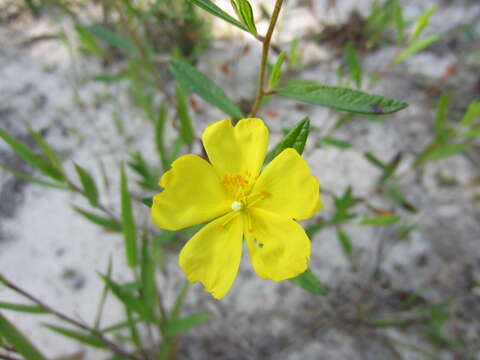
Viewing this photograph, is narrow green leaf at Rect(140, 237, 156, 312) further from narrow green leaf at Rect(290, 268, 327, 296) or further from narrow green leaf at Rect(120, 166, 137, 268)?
narrow green leaf at Rect(290, 268, 327, 296)

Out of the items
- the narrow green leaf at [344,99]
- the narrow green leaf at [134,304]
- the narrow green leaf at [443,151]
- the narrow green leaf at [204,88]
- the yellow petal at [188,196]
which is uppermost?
the narrow green leaf at [204,88]

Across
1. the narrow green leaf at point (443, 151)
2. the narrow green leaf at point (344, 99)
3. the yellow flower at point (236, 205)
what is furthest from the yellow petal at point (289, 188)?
the narrow green leaf at point (443, 151)

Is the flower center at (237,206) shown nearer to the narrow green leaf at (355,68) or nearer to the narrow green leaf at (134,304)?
the narrow green leaf at (134,304)

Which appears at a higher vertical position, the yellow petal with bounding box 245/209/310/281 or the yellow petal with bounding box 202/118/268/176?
the yellow petal with bounding box 202/118/268/176

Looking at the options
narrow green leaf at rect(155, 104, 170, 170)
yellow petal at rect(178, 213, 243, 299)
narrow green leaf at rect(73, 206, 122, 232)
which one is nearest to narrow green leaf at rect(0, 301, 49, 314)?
narrow green leaf at rect(73, 206, 122, 232)

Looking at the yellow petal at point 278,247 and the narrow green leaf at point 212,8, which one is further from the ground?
the narrow green leaf at point 212,8

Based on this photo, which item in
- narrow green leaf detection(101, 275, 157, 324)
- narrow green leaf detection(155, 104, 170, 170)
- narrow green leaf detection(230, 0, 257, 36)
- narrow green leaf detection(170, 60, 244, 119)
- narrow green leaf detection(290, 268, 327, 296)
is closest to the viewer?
narrow green leaf detection(230, 0, 257, 36)

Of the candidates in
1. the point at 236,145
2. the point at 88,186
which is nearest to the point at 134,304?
the point at 88,186
